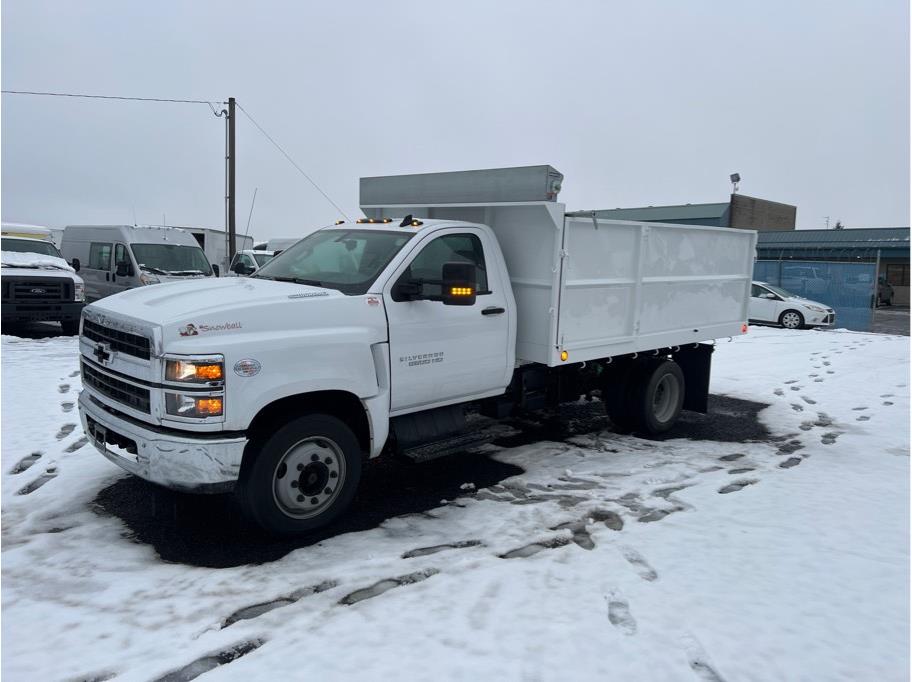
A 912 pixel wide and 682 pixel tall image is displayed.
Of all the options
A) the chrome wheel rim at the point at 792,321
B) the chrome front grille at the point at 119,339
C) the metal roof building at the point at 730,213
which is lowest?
the chrome wheel rim at the point at 792,321

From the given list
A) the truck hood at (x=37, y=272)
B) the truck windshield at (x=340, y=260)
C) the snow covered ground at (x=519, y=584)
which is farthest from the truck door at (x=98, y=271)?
the truck windshield at (x=340, y=260)

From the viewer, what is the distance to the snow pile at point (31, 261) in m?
13.9

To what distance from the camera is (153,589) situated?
13.6ft

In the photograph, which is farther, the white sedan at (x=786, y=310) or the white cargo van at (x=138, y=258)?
the white sedan at (x=786, y=310)

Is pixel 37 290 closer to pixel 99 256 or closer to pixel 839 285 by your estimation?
pixel 99 256

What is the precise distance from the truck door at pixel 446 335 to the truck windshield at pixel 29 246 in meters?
12.8

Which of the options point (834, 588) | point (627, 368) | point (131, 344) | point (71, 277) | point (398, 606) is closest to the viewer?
point (398, 606)

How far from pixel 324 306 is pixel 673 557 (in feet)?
9.46

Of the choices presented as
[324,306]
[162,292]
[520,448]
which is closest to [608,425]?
[520,448]

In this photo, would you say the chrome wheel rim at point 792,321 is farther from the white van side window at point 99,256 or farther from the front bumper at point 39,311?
the front bumper at point 39,311

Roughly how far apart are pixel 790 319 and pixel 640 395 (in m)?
15.2

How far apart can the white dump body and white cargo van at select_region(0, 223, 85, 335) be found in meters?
8.82

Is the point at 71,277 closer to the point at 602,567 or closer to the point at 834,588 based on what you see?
the point at 602,567

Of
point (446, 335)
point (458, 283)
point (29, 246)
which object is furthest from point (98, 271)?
point (458, 283)
